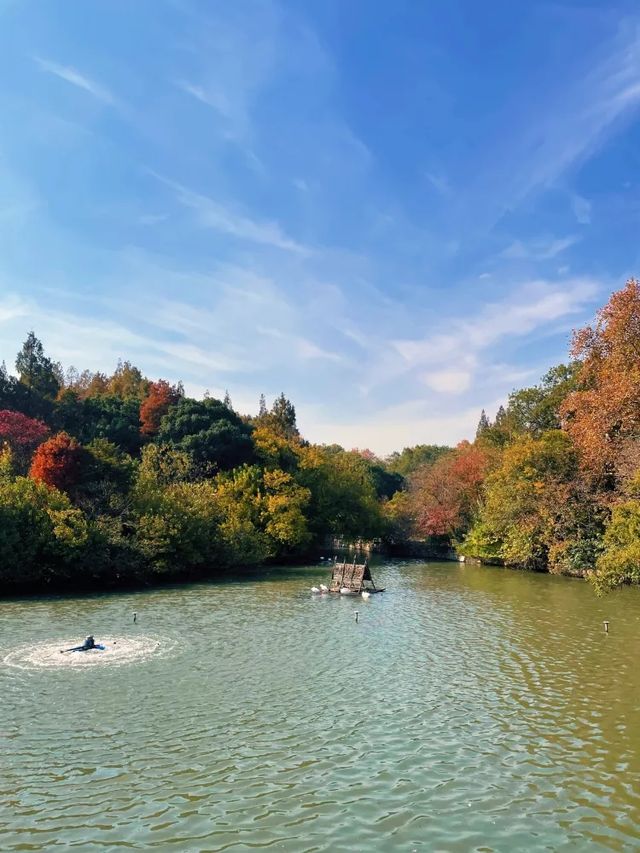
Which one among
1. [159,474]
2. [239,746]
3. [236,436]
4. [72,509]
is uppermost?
[236,436]

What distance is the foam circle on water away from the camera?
1983cm

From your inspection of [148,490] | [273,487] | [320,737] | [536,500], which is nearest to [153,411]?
[273,487]

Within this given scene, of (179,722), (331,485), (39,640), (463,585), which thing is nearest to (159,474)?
(331,485)

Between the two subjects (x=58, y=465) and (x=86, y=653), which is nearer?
(x=86, y=653)

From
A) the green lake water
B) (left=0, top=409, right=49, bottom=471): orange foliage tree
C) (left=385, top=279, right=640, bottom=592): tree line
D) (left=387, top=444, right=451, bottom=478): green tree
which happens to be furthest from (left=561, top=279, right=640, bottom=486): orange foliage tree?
(left=387, top=444, right=451, bottom=478): green tree

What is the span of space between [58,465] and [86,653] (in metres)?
21.3

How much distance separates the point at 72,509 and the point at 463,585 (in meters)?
26.8

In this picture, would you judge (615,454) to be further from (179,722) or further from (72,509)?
(72,509)

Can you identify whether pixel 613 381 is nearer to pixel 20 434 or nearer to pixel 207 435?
pixel 207 435

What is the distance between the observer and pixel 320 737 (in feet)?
46.3

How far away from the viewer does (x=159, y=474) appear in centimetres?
5725

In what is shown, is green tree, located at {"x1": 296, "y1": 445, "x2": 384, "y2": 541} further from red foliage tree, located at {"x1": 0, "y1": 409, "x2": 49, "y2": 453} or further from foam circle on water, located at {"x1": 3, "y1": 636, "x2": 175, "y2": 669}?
foam circle on water, located at {"x1": 3, "y1": 636, "x2": 175, "y2": 669}

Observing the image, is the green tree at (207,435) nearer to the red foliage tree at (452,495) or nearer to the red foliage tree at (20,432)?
the red foliage tree at (20,432)

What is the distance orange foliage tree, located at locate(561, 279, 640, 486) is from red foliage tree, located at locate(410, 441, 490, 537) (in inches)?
1271
